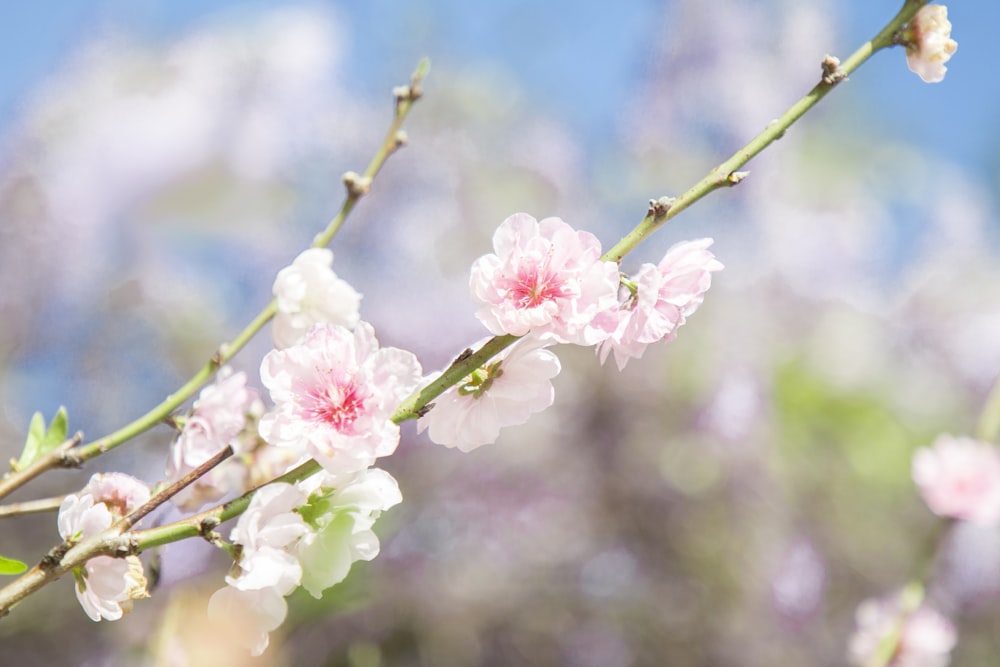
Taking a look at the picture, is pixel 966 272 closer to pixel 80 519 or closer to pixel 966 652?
pixel 966 652

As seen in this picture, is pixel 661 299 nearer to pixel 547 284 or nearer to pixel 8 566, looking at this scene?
pixel 547 284

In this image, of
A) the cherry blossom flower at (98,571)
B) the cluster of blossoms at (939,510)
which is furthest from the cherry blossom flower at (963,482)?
the cherry blossom flower at (98,571)

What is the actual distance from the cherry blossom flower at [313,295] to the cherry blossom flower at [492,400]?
80mm

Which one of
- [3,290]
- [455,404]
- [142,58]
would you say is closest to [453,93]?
[142,58]

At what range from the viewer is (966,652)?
7.07ft

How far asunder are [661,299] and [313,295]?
0.57ft

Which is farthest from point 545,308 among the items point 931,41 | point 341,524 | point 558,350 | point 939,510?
point 558,350

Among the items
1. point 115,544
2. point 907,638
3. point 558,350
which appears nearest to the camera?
point 115,544

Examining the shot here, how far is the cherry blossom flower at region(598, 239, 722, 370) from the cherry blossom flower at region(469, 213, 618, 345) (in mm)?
11

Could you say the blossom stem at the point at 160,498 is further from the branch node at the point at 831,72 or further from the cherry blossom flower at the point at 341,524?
the branch node at the point at 831,72

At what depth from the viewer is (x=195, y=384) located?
0.45m

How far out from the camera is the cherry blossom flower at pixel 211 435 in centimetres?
43

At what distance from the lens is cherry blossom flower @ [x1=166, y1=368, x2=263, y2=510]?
43 centimetres

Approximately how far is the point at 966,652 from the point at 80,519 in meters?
2.37
